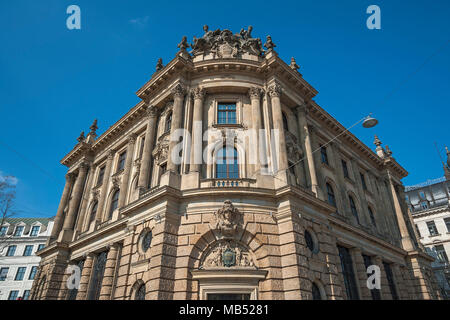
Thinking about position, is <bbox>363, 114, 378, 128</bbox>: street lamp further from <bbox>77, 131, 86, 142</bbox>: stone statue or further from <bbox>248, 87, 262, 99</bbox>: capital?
<bbox>77, 131, 86, 142</bbox>: stone statue

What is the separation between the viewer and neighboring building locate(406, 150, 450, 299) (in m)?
44.1

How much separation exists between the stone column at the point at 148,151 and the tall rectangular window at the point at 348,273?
628 inches

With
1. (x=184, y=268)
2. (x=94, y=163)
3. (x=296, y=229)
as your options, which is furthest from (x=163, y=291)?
(x=94, y=163)

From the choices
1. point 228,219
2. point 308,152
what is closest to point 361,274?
point 308,152

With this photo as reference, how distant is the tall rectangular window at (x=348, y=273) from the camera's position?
21.4 meters

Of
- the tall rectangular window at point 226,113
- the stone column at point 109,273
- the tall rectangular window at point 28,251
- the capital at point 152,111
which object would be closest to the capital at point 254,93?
the tall rectangular window at point 226,113

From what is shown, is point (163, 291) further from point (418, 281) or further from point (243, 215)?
point (418, 281)

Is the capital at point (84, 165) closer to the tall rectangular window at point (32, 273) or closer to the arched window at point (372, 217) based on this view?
the tall rectangular window at point (32, 273)

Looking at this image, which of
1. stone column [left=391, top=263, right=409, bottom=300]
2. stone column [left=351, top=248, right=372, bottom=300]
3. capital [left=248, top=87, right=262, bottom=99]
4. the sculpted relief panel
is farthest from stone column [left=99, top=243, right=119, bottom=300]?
stone column [left=391, top=263, right=409, bottom=300]

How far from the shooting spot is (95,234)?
2434cm

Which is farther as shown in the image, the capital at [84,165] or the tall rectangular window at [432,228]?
the tall rectangular window at [432,228]

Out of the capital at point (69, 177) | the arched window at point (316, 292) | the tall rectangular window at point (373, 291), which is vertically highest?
the capital at point (69, 177)

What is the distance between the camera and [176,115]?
20625mm

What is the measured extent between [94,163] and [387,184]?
36.2 meters
